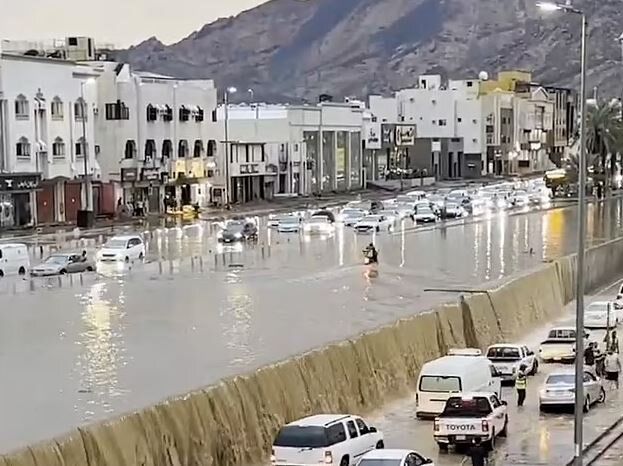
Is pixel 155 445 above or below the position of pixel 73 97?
below

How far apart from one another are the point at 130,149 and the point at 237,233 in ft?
67.0

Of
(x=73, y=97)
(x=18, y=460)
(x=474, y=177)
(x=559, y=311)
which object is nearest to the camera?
(x=18, y=460)

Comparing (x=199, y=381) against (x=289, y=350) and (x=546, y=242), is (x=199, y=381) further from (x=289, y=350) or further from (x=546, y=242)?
(x=546, y=242)

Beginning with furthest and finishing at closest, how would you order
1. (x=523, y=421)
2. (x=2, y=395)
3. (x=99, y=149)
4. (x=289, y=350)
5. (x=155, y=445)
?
(x=99, y=149) → (x=289, y=350) → (x=523, y=421) → (x=2, y=395) → (x=155, y=445)

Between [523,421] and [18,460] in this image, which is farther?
[523,421]

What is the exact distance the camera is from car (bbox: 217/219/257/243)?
59656 mm

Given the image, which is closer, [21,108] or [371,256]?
[371,256]

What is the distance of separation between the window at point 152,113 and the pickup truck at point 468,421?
5829 centimetres

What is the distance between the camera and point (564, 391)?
2709cm

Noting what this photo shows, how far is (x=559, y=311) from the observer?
4678cm

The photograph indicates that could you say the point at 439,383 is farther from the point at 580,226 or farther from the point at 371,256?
the point at 371,256

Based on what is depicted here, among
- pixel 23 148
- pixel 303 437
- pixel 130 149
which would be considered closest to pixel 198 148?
pixel 130 149

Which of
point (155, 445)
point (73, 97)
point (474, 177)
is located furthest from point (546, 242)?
point (474, 177)

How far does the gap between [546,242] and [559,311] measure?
18.9 m
